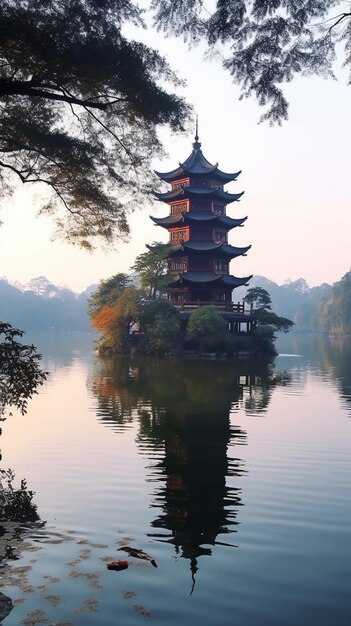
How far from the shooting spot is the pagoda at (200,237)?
142 feet

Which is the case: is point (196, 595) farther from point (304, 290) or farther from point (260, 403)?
point (304, 290)

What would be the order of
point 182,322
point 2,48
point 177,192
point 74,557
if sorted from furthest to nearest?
point 177,192, point 182,322, point 2,48, point 74,557

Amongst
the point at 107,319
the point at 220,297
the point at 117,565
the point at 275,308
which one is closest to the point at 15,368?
the point at 117,565

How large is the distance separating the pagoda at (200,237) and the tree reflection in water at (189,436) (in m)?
16.1

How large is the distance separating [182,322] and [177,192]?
11.3 m

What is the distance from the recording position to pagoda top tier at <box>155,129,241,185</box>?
45375mm

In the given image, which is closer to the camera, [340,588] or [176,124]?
[340,588]

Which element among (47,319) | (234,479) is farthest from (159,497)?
(47,319)

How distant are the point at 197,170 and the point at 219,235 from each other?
5.85m

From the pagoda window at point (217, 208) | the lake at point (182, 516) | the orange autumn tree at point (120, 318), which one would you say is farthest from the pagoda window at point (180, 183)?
the lake at point (182, 516)

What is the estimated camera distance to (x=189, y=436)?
1213 centimetres

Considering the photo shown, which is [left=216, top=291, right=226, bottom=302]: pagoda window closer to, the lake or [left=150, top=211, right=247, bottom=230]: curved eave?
[left=150, top=211, right=247, bottom=230]: curved eave

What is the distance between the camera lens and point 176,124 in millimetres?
9086

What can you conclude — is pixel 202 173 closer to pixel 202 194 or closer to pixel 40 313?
pixel 202 194
